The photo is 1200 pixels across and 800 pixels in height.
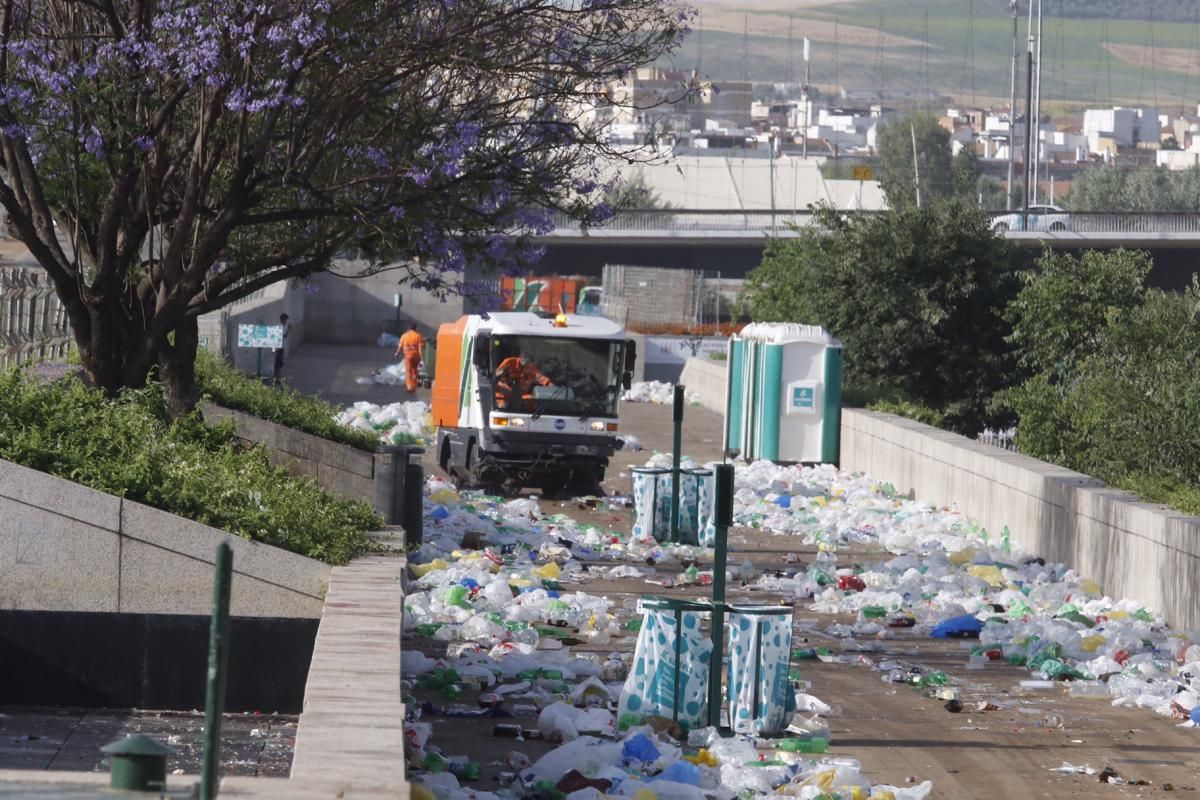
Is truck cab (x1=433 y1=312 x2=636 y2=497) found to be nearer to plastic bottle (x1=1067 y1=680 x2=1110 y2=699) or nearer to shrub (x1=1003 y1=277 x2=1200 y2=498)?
shrub (x1=1003 y1=277 x2=1200 y2=498)

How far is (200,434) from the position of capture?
12.8 metres

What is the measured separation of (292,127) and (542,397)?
8.95m

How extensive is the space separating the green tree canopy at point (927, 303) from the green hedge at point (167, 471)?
1885 cm

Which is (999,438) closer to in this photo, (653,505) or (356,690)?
(653,505)

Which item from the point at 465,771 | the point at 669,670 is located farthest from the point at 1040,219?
the point at 465,771

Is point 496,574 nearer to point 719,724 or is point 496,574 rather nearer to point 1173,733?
point 719,724

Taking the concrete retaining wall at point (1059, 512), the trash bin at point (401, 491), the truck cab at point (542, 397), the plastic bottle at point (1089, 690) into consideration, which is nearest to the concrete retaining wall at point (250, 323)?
the truck cab at point (542, 397)

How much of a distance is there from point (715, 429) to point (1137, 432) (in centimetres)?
1604

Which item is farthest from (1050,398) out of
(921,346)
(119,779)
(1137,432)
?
(119,779)

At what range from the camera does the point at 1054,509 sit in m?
16.2

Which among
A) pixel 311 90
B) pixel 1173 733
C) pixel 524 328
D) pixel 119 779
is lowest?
pixel 1173 733

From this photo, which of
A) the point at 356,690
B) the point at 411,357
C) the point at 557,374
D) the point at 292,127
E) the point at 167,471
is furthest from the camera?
the point at 411,357

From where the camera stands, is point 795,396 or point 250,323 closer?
point 795,396

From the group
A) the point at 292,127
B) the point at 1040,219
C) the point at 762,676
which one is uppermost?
the point at 1040,219
